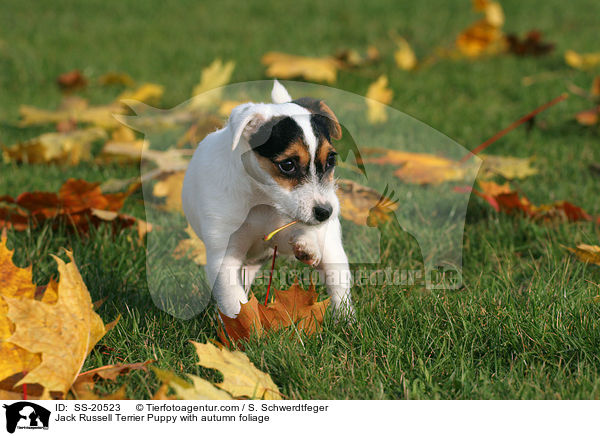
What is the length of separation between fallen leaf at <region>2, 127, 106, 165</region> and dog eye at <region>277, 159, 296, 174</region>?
302 centimetres

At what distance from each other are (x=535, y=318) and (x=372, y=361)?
632 millimetres

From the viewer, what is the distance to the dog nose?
7.05 feet

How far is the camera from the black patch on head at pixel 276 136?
2.16 meters

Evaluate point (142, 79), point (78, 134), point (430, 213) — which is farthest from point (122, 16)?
point (430, 213)

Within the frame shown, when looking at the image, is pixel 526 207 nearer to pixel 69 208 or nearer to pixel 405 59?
pixel 69 208

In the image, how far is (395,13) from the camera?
8.54m

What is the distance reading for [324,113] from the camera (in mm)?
2285

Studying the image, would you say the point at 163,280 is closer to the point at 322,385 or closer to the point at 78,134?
the point at 322,385

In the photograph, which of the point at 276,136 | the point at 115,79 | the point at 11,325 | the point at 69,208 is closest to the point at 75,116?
the point at 115,79

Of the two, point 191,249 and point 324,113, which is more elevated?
point 324,113

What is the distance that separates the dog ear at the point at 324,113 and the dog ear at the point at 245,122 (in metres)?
0.18

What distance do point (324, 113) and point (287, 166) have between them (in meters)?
0.26

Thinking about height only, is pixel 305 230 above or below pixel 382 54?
above

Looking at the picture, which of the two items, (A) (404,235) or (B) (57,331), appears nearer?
(B) (57,331)
